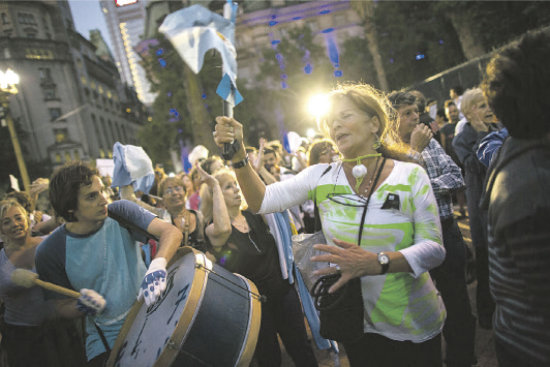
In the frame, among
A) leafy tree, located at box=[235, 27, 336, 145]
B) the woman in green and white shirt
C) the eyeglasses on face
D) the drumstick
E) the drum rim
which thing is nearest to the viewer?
the woman in green and white shirt

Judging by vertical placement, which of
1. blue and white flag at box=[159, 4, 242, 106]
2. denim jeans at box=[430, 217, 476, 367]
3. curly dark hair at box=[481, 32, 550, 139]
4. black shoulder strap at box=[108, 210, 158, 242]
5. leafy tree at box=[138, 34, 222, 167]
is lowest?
denim jeans at box=[430, 217, 476, 367]

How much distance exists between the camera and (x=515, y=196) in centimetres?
114

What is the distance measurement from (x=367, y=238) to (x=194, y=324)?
1006 mm

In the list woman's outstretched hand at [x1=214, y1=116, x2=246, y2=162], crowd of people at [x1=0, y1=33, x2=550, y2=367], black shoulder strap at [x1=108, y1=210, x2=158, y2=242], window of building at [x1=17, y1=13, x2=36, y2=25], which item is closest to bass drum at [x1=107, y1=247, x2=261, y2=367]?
crowd of people at [x1=0, y1=33, x2=550, y2=367]

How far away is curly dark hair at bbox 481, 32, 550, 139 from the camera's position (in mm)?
1168

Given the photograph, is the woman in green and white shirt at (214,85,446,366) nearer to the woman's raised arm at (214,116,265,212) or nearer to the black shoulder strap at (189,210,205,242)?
the woman's raised arm at (214,116,265,212)

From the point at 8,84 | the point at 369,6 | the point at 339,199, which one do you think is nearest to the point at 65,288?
the point at 339,199

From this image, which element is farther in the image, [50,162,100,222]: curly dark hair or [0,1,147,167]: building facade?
[0,1,147,167]: building facade

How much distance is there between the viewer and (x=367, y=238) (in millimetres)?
1775

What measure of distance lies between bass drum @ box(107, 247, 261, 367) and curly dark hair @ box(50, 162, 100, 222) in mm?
797

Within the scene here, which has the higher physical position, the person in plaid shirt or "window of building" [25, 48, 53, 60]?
"window of building" [25, 48, 53, 60]

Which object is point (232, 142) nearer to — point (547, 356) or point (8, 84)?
point (547, 356)

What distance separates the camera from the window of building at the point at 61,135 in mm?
38597

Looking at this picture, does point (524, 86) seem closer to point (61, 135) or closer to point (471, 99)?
point (471, 99)
